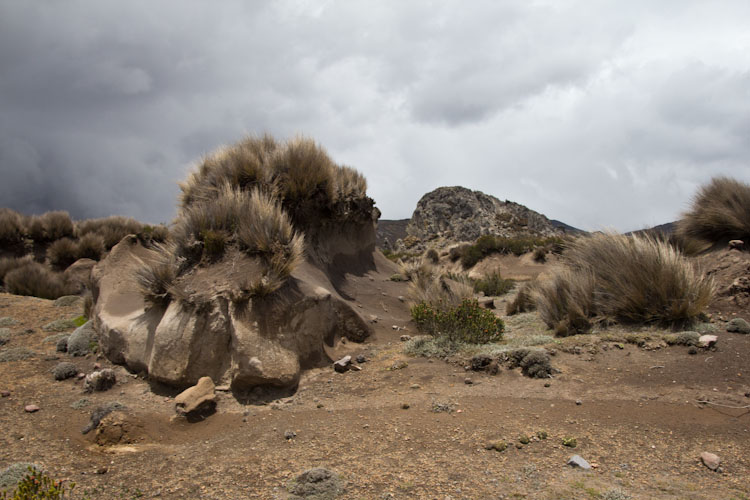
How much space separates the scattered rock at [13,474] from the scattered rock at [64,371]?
8.63 feet

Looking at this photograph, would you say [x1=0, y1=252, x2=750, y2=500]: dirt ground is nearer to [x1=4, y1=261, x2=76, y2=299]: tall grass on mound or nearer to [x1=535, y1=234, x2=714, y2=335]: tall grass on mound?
[x1=535, y1=234, x2=714, y2=335]: tall grass on mound

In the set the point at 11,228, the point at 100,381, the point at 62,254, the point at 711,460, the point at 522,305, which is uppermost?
the point at 11,228

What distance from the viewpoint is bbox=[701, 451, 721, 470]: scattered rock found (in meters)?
2.98

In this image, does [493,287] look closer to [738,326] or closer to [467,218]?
[738,326]

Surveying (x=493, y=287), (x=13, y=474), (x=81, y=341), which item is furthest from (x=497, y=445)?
(x=493, y=287)

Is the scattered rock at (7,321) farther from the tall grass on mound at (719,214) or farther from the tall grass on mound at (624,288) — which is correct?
the tall grass on mound at (719,214)

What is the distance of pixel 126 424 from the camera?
4.29 meters

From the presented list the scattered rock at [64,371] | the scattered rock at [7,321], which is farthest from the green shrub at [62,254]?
the scattered rock at [64,371]

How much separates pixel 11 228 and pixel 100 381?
12.1 meters

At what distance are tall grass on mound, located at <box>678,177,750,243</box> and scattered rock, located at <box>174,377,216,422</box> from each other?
9.87 metres

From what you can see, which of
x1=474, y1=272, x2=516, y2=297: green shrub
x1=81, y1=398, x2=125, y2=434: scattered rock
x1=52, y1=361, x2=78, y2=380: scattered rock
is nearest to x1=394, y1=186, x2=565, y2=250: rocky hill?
x1=474, y1=272, x2=516, y2=297: green shrub

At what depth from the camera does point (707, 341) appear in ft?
17.0

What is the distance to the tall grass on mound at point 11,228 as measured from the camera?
1346 centimetres

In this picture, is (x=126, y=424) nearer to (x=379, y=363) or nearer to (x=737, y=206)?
(x=379, y=363)
